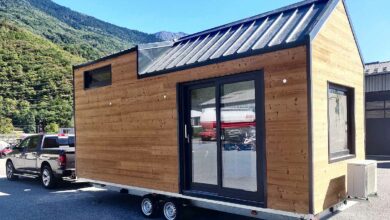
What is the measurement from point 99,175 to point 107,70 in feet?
7.72

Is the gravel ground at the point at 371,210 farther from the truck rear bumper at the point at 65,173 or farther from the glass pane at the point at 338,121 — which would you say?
the truck rear bumper at the point at 65,173

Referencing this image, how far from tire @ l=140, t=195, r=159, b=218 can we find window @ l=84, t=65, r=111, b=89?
273 centimetres

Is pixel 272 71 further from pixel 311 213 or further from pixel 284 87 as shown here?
pixel 311 213

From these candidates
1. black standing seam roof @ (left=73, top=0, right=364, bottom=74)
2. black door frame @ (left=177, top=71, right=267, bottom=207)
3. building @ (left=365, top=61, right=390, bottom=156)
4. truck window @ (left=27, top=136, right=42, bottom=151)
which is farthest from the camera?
building @ (left=365, top=61, right=390, bottom=156)

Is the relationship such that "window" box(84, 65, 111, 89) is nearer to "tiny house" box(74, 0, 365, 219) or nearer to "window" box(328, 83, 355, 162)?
"tiny house" box(74, 0, 365, 219)

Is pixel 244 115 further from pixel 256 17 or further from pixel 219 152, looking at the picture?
pixel 256 17

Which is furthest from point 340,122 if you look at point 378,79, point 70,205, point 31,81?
point 31,81

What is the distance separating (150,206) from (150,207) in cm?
2

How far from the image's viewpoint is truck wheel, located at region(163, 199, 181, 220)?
6.48 metres

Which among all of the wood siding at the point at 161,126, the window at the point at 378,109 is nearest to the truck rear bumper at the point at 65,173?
the wood siding at the point at 161,126

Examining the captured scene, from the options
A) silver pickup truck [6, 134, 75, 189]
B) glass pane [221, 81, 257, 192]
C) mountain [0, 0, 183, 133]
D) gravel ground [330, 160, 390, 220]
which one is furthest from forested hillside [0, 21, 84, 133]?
gravel ground [330, 160, 390, 220]

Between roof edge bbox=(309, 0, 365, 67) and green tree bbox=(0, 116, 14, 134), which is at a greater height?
roof edge bbox=(309, 0, 365, 67)

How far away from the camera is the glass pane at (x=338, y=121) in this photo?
5629 millimetres

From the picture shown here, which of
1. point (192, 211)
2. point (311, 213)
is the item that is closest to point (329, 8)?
point (311, 213)
